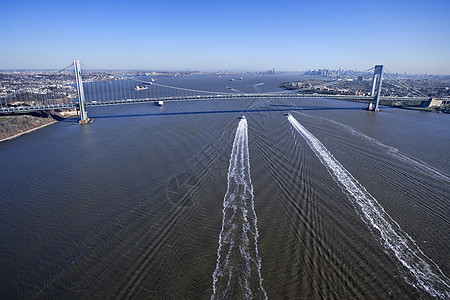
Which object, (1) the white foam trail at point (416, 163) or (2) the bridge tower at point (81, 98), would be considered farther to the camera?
(2) the bridge tower at point (81, 98)

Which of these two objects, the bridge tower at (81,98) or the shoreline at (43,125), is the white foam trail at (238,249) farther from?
the bridge tower at (81,98)

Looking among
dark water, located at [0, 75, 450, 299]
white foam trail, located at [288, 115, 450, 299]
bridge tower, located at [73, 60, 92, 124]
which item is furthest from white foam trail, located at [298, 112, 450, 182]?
bridge tower, located at [73, 60, 92, 124]

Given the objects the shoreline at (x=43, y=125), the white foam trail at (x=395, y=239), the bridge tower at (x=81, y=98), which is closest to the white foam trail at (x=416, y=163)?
the white foam trail at (x=395, y=239)

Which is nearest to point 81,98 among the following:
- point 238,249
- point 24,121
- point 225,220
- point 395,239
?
point 24,121

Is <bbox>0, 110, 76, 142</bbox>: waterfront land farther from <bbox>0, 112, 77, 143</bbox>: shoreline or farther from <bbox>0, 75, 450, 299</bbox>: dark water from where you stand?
<bbox>0, 75, 450, 299</bbox>: dark water

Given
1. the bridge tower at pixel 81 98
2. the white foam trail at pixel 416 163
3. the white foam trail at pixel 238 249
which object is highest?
the bridge tower at pixel 81 98

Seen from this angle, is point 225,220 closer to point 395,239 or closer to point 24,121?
point 395,239
